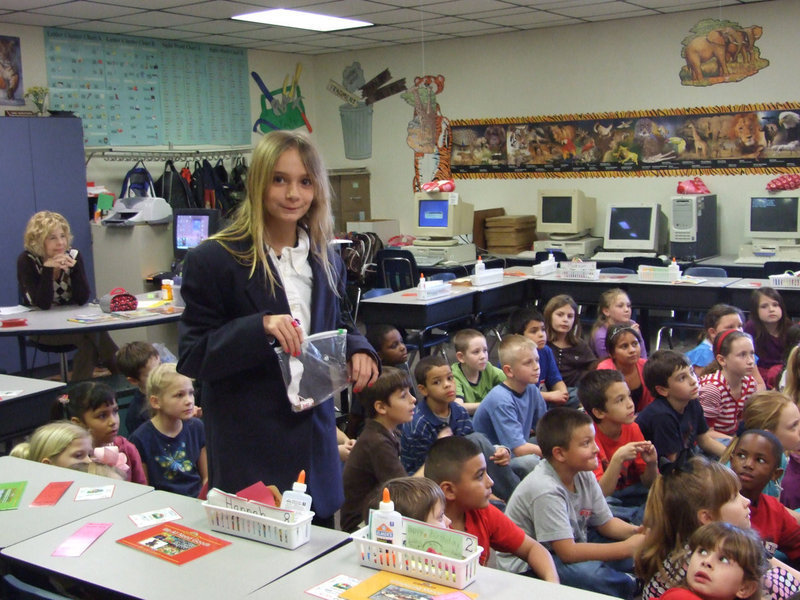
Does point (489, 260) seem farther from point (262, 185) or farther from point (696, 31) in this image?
point (262, 185)

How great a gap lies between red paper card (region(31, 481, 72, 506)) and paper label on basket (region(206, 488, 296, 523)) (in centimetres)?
48

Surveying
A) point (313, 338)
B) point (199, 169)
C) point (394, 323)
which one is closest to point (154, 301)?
point (394, 323)

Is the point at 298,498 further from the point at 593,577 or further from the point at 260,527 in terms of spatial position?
the point at 593,577

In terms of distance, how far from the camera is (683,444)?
345 centimetres

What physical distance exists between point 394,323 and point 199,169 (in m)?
3.45

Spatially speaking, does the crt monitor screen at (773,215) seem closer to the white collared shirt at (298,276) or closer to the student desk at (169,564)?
the white collared shirt at (298,276)

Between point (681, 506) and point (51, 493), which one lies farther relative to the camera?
point (681, 506)

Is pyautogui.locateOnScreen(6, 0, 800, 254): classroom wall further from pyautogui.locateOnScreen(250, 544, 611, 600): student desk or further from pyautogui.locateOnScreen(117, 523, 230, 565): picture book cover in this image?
pyautogui.locateOnScreen(250, 544, 611, 600): student desk

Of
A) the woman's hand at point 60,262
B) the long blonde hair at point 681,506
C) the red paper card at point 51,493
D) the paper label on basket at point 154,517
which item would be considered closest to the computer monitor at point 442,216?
the woman's hand at point 60,262

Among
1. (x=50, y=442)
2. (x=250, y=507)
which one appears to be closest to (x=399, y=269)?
(x=50, y=442)

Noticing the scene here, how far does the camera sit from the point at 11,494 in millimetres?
2104

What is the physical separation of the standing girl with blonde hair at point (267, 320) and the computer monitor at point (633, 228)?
599 centimetres

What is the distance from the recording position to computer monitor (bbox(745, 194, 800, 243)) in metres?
6.80

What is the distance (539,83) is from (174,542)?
7.39m
